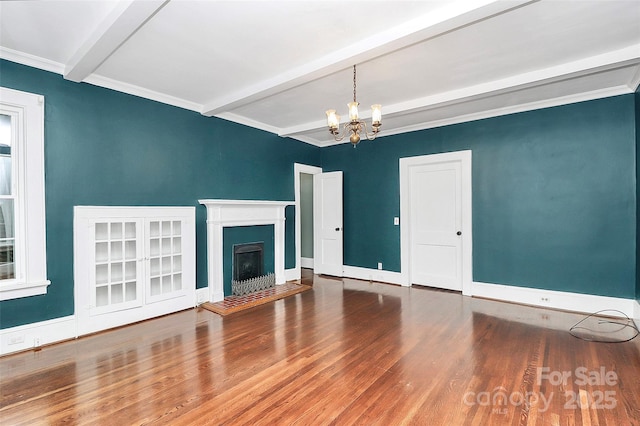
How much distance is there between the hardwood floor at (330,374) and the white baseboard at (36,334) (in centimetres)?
10

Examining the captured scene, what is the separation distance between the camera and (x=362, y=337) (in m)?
3.34

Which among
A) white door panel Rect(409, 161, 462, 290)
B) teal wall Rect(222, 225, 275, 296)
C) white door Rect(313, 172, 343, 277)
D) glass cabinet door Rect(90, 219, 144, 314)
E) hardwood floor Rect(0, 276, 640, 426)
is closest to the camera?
hardwood floor Rect(0, 276, 640, 426)

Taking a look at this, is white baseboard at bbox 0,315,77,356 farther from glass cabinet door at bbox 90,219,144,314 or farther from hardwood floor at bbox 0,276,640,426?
glass cabinet door at bbox 90,219,144,314

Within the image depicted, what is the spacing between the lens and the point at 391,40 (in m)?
2.57

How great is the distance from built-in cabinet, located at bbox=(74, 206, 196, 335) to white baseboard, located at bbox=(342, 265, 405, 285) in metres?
3.00

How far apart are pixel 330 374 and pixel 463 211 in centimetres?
349

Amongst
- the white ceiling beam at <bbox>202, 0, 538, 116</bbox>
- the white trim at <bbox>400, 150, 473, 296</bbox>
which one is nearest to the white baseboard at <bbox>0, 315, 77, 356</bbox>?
the white ceiling beam at <bbox>202, 0, 538, 116</bbox>

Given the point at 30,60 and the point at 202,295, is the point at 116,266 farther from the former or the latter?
the point at 30,60

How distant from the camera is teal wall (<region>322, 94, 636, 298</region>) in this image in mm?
3891

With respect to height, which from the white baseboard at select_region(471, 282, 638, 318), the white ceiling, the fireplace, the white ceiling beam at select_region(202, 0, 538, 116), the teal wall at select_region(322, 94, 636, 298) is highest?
the white ceiling

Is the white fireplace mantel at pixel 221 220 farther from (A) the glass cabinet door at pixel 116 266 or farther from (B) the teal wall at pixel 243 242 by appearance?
(A) the glass cabinet door at pixel 116 266

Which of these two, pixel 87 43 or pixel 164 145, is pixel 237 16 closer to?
pixel 87 43

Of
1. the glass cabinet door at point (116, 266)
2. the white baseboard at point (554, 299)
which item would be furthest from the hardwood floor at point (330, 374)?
the glass cabinet door at point (116, 266)

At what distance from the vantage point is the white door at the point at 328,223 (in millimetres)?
6277
